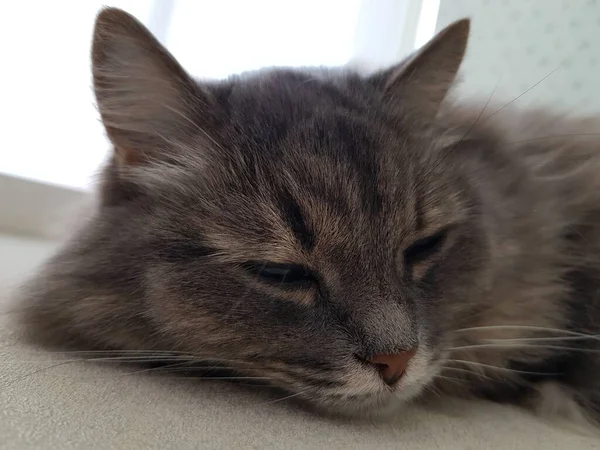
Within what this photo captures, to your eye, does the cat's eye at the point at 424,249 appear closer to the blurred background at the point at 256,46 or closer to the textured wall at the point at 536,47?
the blurred background at the point at 256,46

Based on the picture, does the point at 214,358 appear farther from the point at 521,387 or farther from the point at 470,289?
the point at 521,387

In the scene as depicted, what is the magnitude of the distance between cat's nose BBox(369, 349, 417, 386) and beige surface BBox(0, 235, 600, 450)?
0.09 m

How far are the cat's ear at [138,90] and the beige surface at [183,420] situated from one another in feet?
1.30

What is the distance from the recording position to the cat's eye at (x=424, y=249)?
1.05 metres

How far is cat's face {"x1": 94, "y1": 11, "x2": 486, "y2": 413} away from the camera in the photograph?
0.92 meters

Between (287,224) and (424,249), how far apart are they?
0.28 m

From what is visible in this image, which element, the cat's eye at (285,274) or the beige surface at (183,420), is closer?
the beige surface at (183,420)

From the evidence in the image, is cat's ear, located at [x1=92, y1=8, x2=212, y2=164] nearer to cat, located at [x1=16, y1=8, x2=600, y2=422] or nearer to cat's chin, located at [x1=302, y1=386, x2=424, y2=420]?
cat, located at [x1=16, y1=8, x2=600, y2=422]

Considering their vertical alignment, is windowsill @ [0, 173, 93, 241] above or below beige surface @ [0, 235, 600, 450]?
below

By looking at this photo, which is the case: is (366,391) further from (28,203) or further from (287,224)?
(28,203)

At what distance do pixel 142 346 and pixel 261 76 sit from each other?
578 mm

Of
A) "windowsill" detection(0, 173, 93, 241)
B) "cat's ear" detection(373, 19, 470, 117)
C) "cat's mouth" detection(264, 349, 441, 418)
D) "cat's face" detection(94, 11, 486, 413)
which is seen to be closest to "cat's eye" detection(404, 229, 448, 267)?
"cat's face" detection(94, 11, 486, 413)

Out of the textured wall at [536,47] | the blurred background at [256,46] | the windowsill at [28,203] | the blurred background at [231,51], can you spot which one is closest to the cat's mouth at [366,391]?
the blurred background at [231,51]

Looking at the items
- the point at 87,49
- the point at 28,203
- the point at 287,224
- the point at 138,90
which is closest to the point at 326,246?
the point at 287,224
